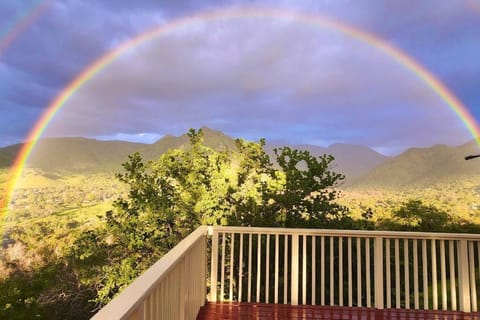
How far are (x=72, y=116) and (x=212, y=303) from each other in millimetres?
37479

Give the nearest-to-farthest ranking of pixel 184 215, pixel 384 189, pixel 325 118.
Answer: pixel 184 215, pixel 384 189, pixel 325 118

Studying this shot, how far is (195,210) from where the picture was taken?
10.7 meters

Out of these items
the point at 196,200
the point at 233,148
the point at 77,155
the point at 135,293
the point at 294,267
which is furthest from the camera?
the point at 77,155

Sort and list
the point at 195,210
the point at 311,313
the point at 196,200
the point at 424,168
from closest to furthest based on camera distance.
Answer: the point at 311,313, the point at 195,210, the point at 196,200, the point at 424,168

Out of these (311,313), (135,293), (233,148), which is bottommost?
(311,313)

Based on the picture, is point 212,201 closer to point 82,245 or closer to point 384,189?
point 82,245

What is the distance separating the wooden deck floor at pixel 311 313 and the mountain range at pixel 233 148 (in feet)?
27.4

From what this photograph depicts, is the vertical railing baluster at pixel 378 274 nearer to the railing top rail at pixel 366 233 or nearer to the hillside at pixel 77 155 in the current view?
the railing top rail at pixel 366 233

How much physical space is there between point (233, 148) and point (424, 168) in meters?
11.3

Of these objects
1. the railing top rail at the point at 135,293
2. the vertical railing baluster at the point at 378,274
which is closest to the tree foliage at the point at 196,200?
→ the vertical railing baluster at the point at 378,274

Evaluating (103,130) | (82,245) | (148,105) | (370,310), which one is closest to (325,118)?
(148,105)

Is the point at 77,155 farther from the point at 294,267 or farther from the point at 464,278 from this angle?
the point at 464,278

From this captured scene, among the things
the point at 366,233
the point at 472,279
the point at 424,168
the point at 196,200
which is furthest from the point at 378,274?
the point at 424,168

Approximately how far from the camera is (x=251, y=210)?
10586 millimetres
